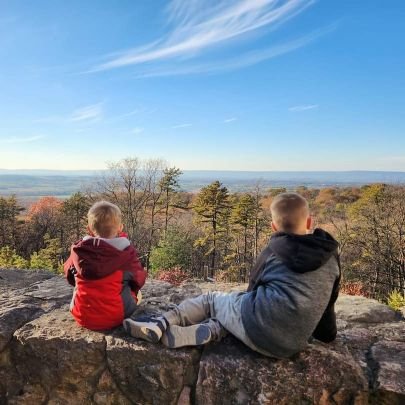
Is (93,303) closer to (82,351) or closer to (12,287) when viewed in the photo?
(82,351)

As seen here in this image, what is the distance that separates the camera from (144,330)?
2430 mm

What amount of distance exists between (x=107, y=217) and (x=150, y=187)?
27174 mm

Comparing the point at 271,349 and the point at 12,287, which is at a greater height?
the point at 271,349

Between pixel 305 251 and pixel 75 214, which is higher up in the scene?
pixel 305 251

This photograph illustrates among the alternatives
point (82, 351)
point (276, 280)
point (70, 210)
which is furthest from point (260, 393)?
point (70, 210)

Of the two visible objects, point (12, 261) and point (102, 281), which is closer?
point (102, 281)

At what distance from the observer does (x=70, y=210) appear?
3509cm

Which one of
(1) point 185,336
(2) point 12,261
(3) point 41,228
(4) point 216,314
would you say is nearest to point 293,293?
(4) point 216,314

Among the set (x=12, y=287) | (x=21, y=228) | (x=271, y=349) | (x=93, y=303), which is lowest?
(x=21, y=228)

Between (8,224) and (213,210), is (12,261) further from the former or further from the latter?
(8,224)

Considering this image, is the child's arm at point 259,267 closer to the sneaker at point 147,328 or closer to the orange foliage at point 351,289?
the sneaker at point 147,328

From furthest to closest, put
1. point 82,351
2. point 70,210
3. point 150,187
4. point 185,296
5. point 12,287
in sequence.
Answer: point 70,210, point 150,187, point 12,287, point 185,296, point 82,351

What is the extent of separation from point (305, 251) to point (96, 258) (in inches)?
56.8

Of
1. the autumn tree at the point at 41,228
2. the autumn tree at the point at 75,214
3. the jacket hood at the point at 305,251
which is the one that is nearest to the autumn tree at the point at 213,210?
the autumn tree at the point at 75,214
